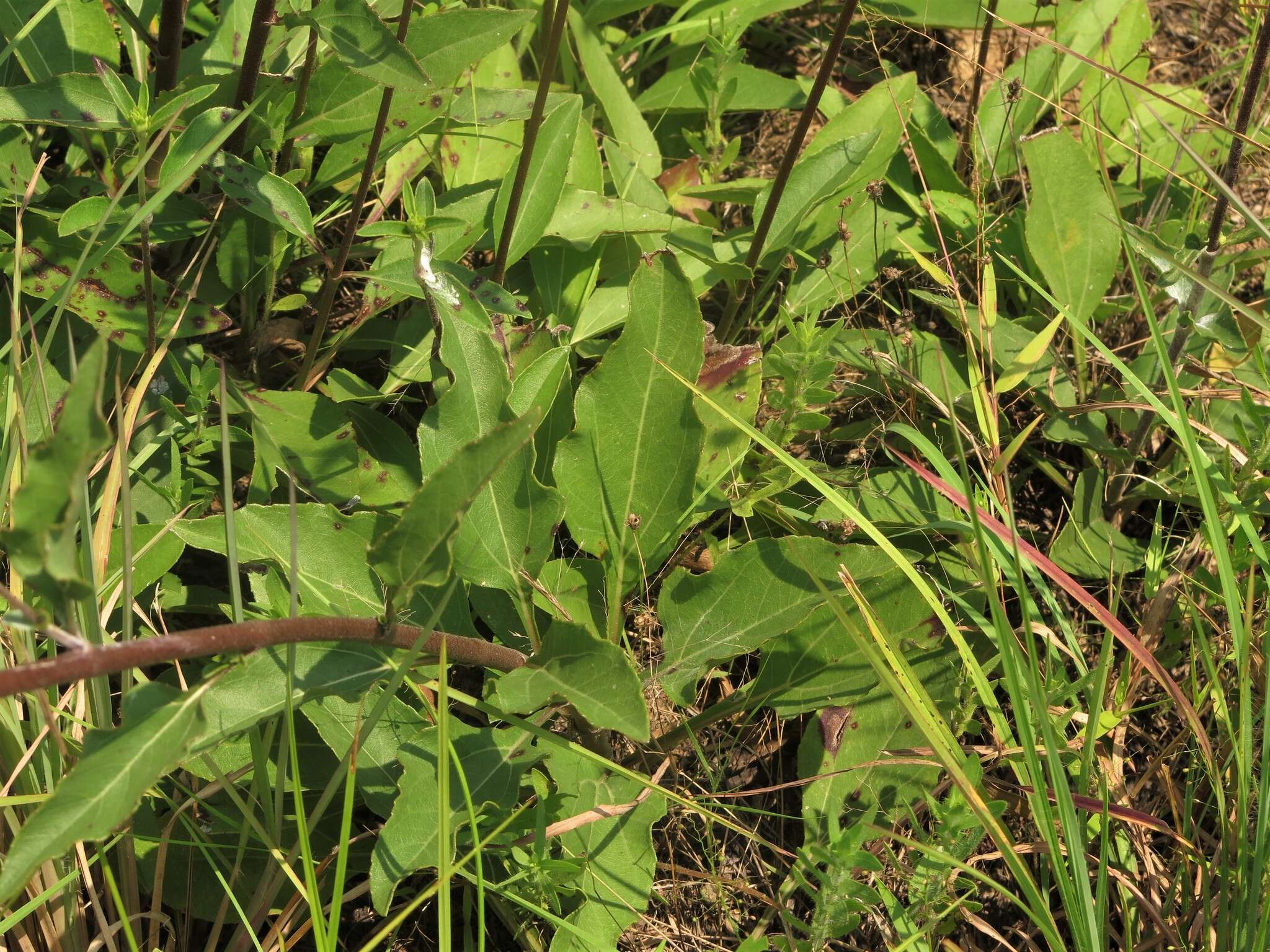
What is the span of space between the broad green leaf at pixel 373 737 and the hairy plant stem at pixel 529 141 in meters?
0.70

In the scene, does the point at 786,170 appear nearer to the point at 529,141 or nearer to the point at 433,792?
the point at 529,141

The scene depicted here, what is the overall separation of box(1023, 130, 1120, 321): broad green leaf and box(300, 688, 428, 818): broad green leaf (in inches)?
62.2

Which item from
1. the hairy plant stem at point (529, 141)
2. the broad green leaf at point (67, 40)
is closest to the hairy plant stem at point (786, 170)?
the hairy plant stem at point (529, 141)

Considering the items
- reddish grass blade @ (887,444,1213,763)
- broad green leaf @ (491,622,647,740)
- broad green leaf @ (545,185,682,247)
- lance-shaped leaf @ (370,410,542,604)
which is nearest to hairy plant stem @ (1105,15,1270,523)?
reddish grass blade @ (887,444,1213,763)

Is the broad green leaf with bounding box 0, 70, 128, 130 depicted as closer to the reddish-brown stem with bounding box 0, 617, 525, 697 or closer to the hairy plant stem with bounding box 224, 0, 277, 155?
the hairy plant stem with bounding box 224, 0, 277, 155

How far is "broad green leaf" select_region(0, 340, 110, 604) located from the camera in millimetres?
878

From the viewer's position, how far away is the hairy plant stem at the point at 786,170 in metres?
1.82

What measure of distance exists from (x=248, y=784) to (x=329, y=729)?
22 cm

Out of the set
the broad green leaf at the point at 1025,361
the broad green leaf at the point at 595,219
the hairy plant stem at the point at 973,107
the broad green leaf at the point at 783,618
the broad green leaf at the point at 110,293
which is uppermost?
the hairy plant stem at the point at 973,107

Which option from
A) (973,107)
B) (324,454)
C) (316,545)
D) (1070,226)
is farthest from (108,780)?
(973,107)

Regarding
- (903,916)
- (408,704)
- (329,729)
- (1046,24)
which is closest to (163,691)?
(329,729)

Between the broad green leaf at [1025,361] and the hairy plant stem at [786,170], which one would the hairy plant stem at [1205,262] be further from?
the hairy plant stem at [786,170]

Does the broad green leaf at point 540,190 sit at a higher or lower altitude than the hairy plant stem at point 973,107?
lower

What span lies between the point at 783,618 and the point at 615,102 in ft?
4.26
